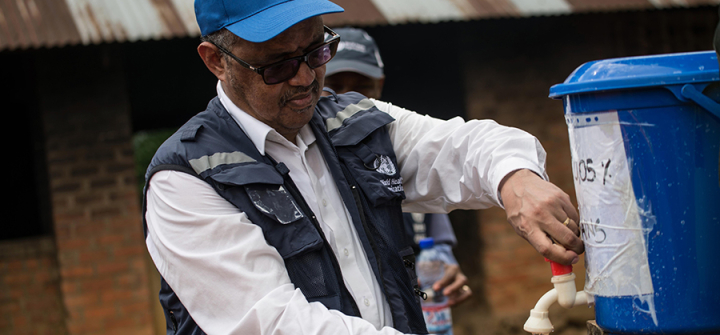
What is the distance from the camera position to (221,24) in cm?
169

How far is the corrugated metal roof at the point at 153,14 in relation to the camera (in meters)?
3.78

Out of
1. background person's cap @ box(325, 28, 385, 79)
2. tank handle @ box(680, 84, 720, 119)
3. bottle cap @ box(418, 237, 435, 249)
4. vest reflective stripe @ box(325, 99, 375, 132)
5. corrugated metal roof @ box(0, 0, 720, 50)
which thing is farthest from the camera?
Result: corrugated metal roof @ box(0, 0, 720, 50)

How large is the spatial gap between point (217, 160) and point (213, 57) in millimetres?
336

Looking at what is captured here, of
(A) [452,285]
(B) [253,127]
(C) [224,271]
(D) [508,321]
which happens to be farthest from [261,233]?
(D) [508,321]

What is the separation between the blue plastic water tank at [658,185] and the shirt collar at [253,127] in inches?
30.5

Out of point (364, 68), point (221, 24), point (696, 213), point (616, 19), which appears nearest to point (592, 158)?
point (696, 213)

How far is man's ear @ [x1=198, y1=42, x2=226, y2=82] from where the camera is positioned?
175 centimetres

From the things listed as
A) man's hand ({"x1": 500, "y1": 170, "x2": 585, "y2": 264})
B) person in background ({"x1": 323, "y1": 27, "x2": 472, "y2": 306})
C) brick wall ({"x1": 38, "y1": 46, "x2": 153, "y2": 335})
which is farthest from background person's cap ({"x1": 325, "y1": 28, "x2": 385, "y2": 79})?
brick wall ({"x1": 38, "y1": 46, "x2": 153, "y2": 335})

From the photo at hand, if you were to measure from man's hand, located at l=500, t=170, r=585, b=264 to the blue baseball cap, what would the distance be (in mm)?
629

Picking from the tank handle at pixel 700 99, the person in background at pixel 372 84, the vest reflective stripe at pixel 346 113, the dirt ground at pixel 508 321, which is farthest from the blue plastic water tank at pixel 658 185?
the dirt ground at pixel 508 321

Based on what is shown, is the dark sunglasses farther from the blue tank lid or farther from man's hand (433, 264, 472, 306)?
man's hand (433, 264, 472, 306)

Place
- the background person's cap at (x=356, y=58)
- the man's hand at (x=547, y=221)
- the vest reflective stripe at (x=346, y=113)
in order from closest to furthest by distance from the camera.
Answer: the man's hand at (x=547, y=221) < the vest reflective stripe at (x=346, y=113) < the background person's cap at (x=356, y=58)

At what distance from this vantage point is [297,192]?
166 cm

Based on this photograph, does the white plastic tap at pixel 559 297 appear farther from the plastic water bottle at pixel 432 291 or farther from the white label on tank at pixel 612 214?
the plastic water bottle at pixel 432 291
